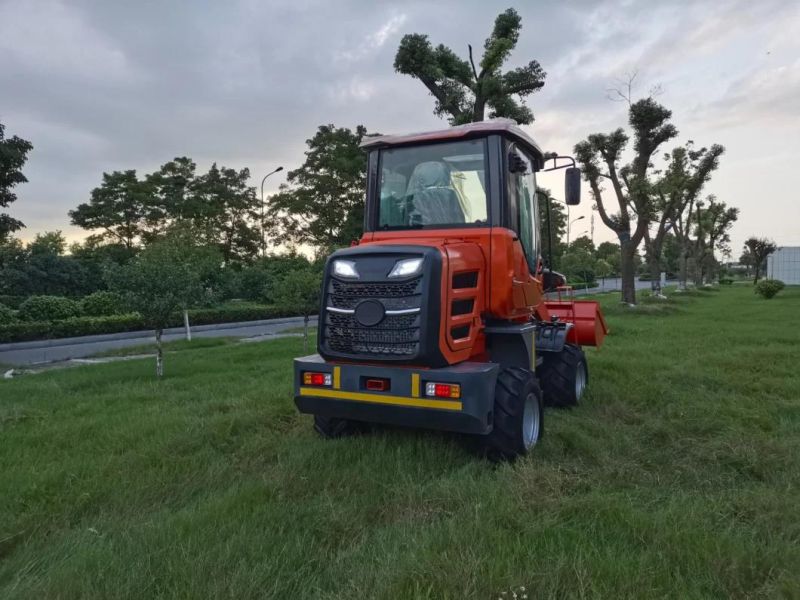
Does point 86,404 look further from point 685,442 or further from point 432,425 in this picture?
point 685,442

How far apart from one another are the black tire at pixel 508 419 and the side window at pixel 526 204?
1471mm

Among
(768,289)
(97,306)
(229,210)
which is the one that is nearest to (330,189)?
(229,210)

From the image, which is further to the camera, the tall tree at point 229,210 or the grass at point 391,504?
the tall tree at point 229,210

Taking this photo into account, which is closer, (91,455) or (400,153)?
(91,455)

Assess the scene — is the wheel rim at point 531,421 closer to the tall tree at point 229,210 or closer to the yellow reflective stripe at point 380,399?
the yellow reflective stripe at point 380,399

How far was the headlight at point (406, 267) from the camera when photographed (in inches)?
172

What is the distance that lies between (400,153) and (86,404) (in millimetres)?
5041

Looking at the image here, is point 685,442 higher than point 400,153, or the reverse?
point 400,153

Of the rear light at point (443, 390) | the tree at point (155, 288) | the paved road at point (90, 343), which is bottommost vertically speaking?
the paved road at point (90, 343)

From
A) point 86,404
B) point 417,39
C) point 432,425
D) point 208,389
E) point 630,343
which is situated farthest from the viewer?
point 417,39


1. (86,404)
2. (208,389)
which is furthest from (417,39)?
(86,404)

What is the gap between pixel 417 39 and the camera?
16.5m

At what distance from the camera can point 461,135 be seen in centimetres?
511

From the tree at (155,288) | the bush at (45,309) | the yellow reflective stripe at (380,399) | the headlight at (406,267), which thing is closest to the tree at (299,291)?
the tree at (155,288)
